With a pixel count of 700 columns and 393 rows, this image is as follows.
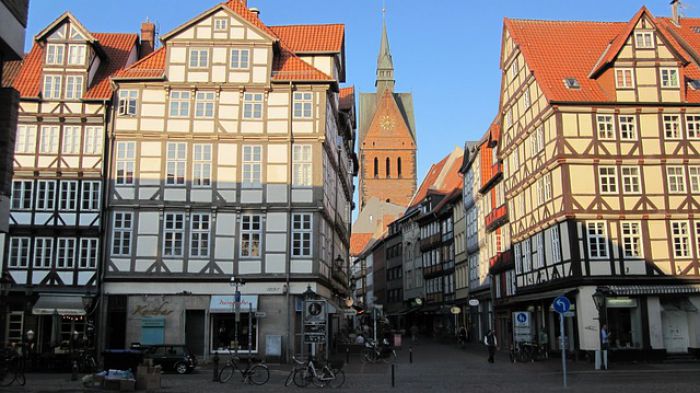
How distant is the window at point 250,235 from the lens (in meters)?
35.8

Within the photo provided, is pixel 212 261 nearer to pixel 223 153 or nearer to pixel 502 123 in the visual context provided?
pixel 223 153

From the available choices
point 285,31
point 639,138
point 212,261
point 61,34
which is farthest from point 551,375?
point 61,34

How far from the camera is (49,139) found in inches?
1451

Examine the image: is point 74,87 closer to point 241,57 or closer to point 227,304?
point 241,57

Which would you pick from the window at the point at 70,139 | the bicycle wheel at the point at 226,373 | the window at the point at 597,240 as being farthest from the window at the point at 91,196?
the window at the point at 597,240

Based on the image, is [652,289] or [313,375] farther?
[652,289]

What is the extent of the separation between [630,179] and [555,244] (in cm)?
454

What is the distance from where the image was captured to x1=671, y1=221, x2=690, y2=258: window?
34.2 m

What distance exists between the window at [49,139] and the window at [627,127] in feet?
88.9

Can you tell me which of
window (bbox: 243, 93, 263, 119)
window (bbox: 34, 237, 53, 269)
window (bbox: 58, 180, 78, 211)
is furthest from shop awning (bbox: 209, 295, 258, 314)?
window (bbox: 243, 93, 263, 119)

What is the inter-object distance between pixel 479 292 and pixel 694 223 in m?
20.8

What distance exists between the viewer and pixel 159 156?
36406mm

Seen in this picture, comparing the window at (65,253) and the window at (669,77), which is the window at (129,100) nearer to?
the window at (65,253)

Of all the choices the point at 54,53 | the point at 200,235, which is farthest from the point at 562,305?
the point at 54,53
